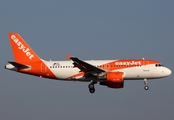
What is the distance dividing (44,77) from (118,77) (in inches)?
452

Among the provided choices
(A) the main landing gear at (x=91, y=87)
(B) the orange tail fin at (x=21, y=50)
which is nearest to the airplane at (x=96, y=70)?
(A) the main landing gear at (x=91, y=87)

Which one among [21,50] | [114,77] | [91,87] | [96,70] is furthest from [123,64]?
[21,50]

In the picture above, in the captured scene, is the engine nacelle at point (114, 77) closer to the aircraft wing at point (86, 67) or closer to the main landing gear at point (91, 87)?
the aircraft wing at point (86, 67)

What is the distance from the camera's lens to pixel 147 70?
45.6m

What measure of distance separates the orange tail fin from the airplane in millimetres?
168

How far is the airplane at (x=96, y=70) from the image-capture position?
4506 centimetres

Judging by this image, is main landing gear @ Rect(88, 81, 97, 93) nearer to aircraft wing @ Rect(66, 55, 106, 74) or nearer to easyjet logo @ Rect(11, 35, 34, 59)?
aircraft wing @ Rect(66, 55, 106, 74)

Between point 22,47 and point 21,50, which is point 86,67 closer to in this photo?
point 21,50

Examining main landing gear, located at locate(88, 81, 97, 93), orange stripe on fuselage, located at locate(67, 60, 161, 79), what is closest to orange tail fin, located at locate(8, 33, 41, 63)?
main landing gear, located at locate(88, 81, 97, 93)

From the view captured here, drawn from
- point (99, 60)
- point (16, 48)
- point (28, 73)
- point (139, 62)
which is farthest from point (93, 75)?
point (16, 48)

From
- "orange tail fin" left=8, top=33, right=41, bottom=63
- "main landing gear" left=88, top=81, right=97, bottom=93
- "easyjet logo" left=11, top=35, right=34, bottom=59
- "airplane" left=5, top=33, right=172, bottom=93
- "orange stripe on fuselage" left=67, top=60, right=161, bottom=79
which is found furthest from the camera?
"easyjet logo" left=11, top=35, right=34, bottom=59

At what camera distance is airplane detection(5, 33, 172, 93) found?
148ft

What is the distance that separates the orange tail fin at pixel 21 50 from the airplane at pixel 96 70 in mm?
168

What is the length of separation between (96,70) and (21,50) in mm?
13015
